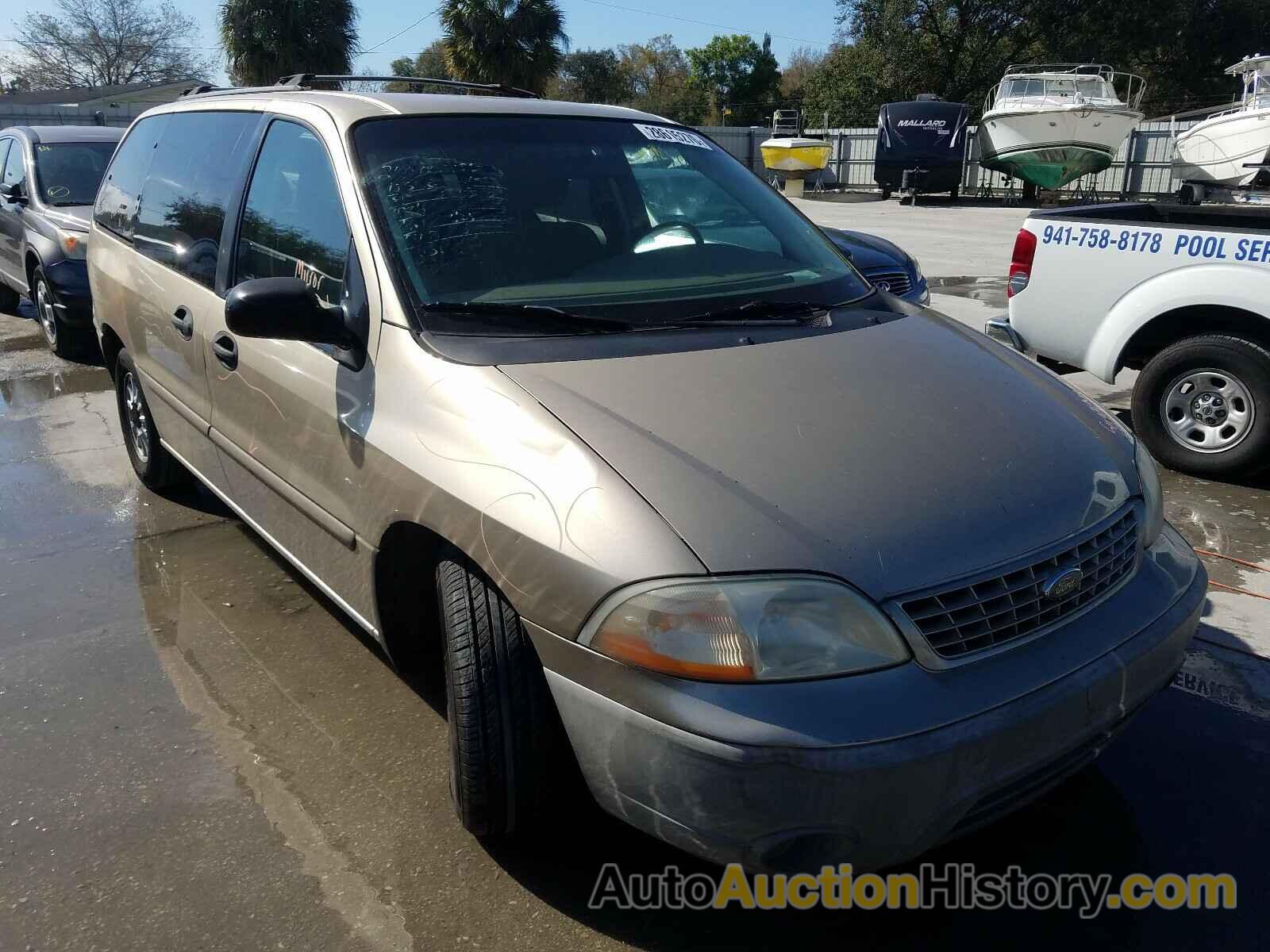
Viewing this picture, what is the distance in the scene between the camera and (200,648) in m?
3.52

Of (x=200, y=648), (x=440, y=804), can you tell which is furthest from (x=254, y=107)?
(x=440, y=804)

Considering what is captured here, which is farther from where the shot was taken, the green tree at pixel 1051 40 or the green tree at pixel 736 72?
the green tree at pixel 736 72

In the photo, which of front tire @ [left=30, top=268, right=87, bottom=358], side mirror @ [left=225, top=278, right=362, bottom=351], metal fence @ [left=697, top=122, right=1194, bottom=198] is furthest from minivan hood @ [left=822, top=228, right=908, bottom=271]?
metal fence @ [left=697, top=122, right=1194, bottom=198]

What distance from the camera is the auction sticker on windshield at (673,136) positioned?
355 centimetres

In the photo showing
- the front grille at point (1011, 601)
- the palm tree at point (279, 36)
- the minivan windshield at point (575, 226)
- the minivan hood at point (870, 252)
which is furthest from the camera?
the palm tree at point (279, 36)

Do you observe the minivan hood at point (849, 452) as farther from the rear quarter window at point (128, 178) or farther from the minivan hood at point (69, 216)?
the minivan hood at point (69, 216)

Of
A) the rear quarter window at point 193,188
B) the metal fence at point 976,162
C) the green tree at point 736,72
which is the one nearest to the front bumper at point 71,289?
the rear quarter window at point 193,188

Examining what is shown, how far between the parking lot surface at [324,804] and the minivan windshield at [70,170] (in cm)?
524

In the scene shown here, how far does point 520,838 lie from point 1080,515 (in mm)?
1513

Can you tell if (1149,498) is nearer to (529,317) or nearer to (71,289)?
(529,317)

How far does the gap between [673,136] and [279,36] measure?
105 ft

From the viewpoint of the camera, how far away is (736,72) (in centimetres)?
7175

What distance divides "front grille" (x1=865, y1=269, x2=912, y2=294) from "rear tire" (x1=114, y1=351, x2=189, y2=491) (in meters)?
3.89

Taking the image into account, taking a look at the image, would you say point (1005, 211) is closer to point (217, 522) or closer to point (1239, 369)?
point (1239, 369)
